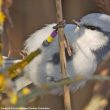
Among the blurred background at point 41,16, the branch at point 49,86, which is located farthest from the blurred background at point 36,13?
the branch at point 49,86

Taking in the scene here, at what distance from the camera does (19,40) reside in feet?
4.22

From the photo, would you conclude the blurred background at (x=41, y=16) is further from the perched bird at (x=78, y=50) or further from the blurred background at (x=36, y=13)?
the perched bird at (x=78, y=50)

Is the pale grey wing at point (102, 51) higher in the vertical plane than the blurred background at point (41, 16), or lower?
lower

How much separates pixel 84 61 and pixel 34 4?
50 cm

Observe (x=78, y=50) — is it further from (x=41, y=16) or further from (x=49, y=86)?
(x=49, y=86)

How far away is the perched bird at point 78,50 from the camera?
904 mm

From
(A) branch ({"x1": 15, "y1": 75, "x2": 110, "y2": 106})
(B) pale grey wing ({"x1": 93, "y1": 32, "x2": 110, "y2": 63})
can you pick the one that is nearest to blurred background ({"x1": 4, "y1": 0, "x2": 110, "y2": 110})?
(B) pale grey wing ({"x1": 93, "y1": 32, "x2": 110, "y2": 63})

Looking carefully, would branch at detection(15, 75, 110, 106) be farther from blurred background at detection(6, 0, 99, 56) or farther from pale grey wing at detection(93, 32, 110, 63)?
blurred background at detection(6, 0, 99, 56)

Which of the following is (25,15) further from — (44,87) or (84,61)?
(44,87)

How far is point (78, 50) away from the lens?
0.95 metres

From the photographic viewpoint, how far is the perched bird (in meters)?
0.90

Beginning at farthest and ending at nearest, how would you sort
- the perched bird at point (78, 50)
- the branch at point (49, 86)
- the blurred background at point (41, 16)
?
the blurred background at point (41, 16)
the perched bird at point (78, 50)
the branch at point (49, 86)

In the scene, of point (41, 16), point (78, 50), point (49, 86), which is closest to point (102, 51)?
point (78, 50)

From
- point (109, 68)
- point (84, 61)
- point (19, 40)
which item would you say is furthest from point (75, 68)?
point (109, 68)
